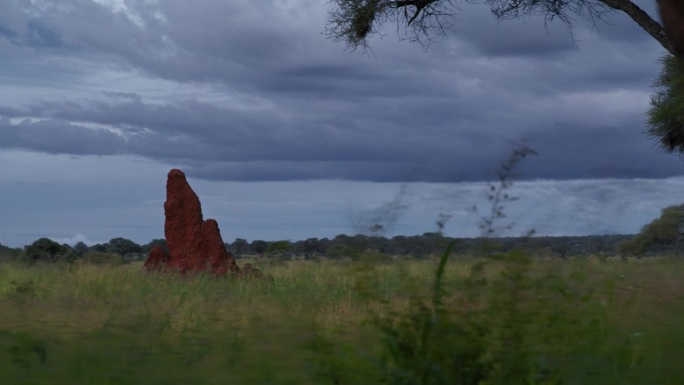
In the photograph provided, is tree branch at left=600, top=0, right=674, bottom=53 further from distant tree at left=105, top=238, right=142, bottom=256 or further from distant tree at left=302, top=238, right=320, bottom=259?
distant tree at left=105, top=238, right=142, bottom=256

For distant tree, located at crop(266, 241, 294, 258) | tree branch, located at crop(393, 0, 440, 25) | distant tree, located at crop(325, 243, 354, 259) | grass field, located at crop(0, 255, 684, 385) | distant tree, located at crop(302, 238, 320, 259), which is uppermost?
tree branch, located at crop(393, 0, 440, 25)

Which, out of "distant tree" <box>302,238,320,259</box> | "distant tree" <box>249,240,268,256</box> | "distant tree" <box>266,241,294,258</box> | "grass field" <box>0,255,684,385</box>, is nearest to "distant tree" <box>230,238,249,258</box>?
"distant tree" <box>249,240,268,256</box>

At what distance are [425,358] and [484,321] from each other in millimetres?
435

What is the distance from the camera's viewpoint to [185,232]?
1866 cm

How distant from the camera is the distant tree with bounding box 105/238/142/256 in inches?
1592

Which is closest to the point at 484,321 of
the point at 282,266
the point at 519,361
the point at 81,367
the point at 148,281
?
the point at 519,361

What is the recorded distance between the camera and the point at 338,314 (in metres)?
10.6

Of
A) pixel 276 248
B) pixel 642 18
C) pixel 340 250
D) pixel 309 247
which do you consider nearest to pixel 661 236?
pixel 309 247

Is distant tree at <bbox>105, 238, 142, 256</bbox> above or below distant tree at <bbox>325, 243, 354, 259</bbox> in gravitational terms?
above

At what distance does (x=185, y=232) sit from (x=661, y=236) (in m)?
21.0

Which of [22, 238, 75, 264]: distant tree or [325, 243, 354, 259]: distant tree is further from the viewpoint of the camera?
[22, 238, 75, 264]: distant tree

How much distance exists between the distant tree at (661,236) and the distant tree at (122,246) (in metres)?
19.9

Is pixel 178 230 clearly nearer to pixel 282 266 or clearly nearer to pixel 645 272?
pixel 282 266

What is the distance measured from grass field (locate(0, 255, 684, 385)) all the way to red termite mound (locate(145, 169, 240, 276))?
287 inches
